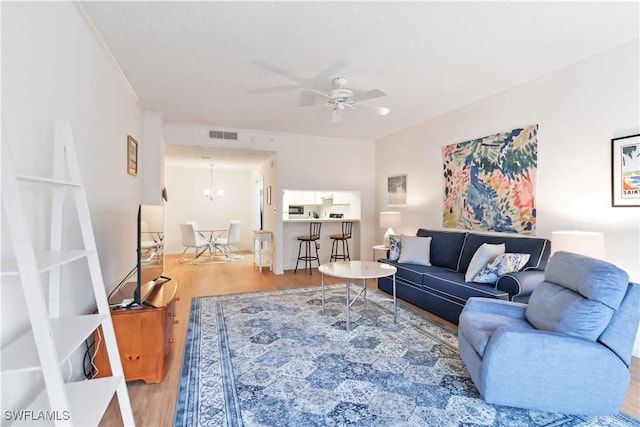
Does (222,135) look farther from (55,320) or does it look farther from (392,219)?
(55,320)

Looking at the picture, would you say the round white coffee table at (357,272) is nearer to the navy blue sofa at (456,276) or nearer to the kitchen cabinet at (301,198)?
the navy blue sofa at (456,276)

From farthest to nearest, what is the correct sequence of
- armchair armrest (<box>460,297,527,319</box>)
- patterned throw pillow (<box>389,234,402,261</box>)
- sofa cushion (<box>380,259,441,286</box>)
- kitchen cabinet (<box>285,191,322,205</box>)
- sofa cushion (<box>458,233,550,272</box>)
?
kitchen cabinet (<box>285,191,322,205</box>), patterned throw pillow (<box>389,234,402,261</box>), sofa cushion (<box>380,259,441,286</box>), sofa cushion (<box>458,233,550,272</box>), armchair armrest (<box>460,297,527,319</box>)

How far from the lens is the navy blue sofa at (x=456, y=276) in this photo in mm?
2797

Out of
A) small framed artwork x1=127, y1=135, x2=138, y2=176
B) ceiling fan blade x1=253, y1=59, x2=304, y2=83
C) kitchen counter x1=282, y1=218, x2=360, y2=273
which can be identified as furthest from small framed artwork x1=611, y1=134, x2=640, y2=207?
small framed artwork x1=127, y1=135, x2=138, y2=176

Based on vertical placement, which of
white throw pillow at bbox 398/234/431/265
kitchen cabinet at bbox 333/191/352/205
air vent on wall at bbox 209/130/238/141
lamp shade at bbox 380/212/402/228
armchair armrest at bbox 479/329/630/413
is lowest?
armchair armrest at bbox 479/329/630/413

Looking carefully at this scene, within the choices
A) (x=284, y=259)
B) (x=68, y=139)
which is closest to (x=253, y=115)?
(x=284, y=259)

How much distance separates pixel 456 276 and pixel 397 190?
239 cm

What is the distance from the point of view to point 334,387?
213 cm

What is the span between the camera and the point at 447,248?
4070 millimetres

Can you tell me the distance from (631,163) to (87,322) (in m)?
4.00

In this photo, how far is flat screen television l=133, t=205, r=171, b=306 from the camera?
7.28 feet

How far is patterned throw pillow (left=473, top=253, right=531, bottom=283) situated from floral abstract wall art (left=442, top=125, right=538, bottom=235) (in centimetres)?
62

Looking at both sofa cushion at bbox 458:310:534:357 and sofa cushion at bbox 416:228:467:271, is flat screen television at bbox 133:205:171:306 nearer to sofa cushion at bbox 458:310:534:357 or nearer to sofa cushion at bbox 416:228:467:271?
sofa cushion at bbox 458:310:534:357

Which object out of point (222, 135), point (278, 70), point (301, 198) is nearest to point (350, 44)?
point (278, 70)
